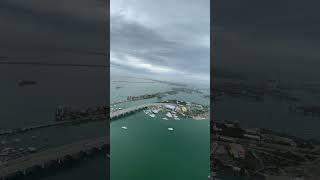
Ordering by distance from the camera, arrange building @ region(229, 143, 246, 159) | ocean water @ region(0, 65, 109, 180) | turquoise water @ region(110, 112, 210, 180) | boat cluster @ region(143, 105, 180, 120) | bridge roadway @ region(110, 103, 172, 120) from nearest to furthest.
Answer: building @ region(229, 143, 246, 159)
ocean water @ region(0, 65, 109, 180)
turquoise water @ region(110, 112, 210, 180)
boat cluster @ region(143, 105, 180, 120)
bridge roadway @ region(110, 103, 172, 120)

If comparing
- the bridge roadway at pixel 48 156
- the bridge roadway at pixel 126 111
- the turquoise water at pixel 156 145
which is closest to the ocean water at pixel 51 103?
the bridge roadway at pixel 48 156

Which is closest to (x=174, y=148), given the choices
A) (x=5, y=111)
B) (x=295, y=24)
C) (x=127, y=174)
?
(x=127, y=174)

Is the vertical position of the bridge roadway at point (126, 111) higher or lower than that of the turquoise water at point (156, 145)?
higher

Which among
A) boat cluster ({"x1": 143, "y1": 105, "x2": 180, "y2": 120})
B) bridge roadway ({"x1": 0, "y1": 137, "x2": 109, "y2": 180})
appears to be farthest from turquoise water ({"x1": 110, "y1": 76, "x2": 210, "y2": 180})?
bridge roadway ({"x1": 0, "y1": 137, "x2": 109, "y2": 180})

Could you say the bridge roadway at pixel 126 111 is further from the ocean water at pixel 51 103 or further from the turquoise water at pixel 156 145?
the ocean water at pixel 51 103

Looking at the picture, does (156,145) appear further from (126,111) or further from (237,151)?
(237,151)

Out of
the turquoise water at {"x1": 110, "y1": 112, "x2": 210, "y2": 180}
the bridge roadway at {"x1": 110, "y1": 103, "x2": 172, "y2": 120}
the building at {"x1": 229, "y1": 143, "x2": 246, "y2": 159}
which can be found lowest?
the turquoise water at {"x1": 110, "y1": 112, "x2": 210, "y2": 180}

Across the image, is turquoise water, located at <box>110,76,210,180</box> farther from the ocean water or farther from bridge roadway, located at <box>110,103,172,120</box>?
the ocean water

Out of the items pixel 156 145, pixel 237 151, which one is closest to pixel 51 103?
A: pixel 156 145
